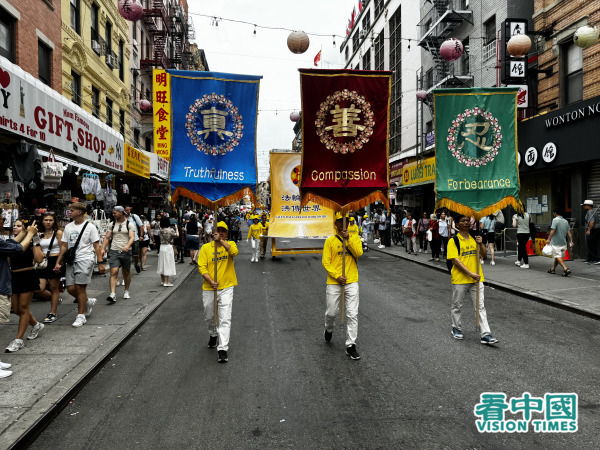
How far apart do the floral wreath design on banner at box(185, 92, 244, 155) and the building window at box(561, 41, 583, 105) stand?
1334 cm

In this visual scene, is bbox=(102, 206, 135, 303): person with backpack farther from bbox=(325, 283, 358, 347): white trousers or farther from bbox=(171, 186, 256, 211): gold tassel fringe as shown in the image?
bbox=(325, 283, 358, 347): white trousers

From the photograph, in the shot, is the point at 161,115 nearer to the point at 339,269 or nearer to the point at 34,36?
the point at 34,36

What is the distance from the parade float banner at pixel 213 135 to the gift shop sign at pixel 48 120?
128 inches

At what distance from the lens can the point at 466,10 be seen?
22.5 m

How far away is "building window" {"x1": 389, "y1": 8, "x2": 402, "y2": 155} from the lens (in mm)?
34531

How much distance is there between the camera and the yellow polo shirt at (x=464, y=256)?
6641mm

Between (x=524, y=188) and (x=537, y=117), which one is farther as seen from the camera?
(x=524, y=188)

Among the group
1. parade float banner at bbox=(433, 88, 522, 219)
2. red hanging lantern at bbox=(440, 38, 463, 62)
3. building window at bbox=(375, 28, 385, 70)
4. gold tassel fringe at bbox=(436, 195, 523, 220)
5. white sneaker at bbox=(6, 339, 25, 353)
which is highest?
building window at bbox=(375, 28, 385, 70)

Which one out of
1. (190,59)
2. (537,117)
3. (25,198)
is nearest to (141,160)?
(25,198)

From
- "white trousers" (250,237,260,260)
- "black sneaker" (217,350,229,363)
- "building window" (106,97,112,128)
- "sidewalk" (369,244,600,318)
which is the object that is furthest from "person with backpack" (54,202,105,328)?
"building window" (106,97,112,128)

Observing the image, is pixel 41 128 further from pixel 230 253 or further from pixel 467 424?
pixel 467 424

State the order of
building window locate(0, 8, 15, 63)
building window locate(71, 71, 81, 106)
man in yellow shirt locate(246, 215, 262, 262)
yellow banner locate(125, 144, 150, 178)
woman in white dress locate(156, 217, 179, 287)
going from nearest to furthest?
building window locate(0, 8, 15, 63), woman in white dress locate(156, 217, 179, 287), yellow banner locate(125, 144, 150, 178), building window locate(71, 71, 81, 106), man in yellow shirt locate(246, 215, 262, 262)

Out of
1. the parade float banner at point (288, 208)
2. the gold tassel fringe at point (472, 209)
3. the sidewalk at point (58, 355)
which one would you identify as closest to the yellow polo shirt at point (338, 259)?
the gold tassel fringe at point (472, 209)

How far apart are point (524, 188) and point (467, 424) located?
16846mm
